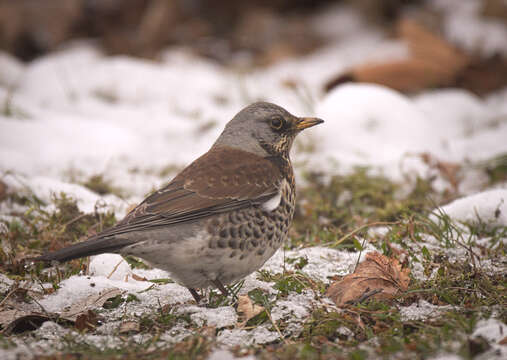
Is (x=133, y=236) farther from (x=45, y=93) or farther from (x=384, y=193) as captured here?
(x=45, y=93)

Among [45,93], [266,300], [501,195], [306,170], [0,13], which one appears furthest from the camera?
[0,13]

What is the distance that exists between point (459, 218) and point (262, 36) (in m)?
5.84

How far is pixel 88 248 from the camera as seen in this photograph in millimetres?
2570

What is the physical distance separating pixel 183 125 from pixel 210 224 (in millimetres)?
3563

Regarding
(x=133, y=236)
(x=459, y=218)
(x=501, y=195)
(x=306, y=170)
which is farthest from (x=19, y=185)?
(x=501, y=195)

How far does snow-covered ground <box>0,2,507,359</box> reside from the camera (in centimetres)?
371

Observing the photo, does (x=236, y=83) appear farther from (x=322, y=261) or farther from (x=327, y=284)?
(x=327, y=284)

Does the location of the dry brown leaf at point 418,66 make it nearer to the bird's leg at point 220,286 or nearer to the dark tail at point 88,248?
the bird's leg at point 220,286

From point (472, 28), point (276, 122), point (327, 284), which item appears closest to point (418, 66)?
point (472, 28)

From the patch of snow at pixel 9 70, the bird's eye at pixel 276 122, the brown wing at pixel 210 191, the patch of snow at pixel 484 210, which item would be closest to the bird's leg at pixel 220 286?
the brown wing at pixel 210 191

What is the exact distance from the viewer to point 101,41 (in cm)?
866

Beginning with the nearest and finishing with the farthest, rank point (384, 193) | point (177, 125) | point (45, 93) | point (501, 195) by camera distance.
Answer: point (501, 195) → point (384, 193) → point (177, 125) → point (45, 93)

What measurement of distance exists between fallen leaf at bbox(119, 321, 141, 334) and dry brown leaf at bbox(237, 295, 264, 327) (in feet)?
1.65

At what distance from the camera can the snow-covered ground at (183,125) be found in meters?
3.71
